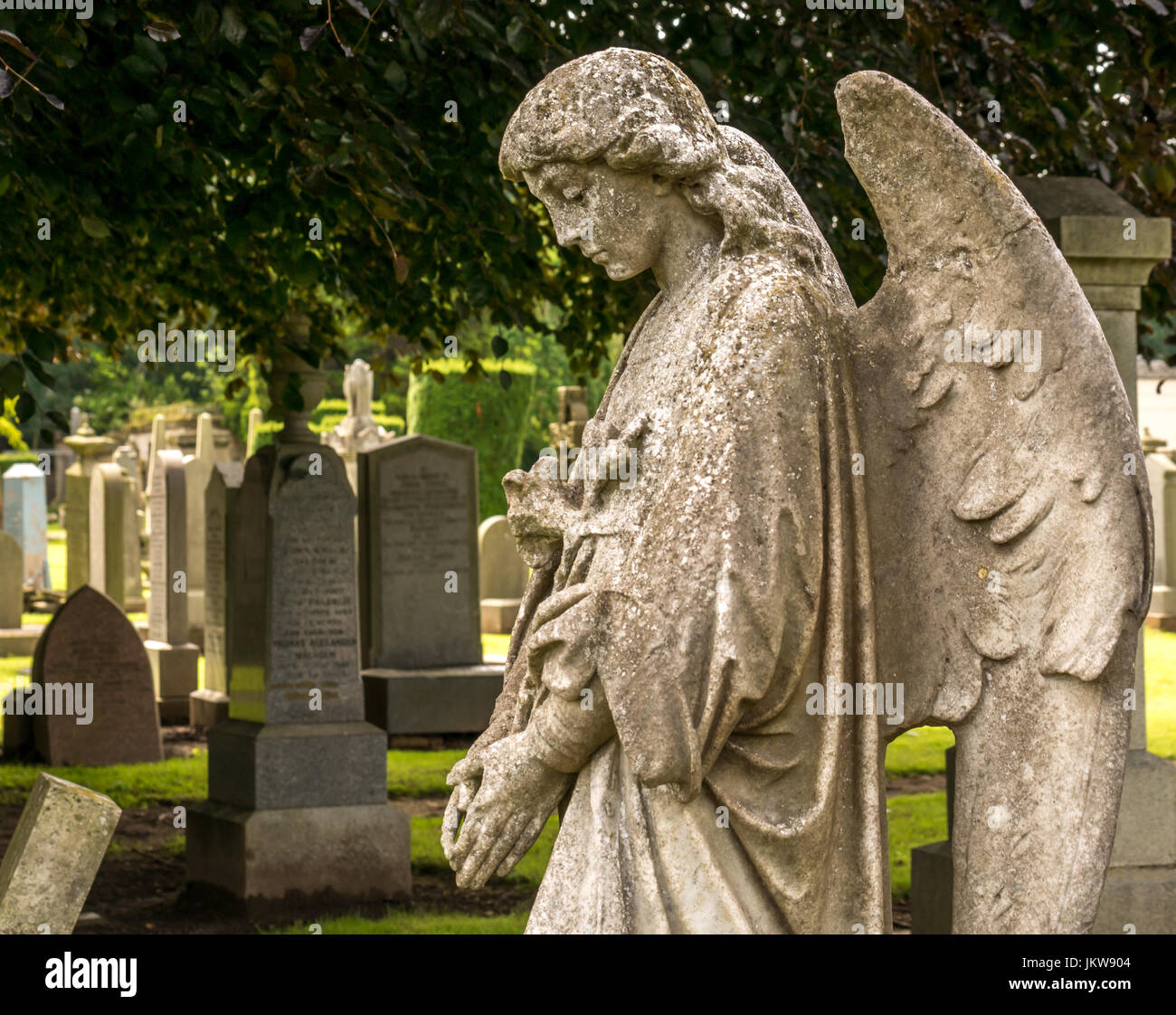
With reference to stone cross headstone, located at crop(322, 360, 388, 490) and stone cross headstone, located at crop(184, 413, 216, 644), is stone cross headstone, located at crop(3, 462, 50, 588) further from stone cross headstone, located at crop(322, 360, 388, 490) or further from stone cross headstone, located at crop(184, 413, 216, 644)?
stone cross headstone, located at crop(184, 413, 216, 644)

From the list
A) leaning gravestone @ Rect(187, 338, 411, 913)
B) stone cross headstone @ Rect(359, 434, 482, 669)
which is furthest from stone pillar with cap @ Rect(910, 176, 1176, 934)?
stone cross headstone @ Rect(359, 434, 482, 669)

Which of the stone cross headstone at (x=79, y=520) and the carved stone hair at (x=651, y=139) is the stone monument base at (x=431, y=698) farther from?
the carved stone hair at (x=651, y=139)

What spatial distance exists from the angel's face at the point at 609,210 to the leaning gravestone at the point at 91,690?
8850mm

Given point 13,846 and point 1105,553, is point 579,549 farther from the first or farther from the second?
point 13,846

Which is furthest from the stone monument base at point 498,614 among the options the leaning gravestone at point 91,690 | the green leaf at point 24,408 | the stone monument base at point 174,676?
the green leaf at point 24,408

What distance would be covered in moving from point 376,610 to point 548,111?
10.2m

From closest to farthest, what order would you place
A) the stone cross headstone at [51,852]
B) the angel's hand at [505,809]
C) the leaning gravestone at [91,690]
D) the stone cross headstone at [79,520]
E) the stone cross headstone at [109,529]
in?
1. the angel's hand at [505,809]
2. the stone cross headstone at [51,852]
3. the leaning gravestone at [91,690]
4. the stone cross headstone at [109,529]
5. the stone cross headstone at [79,520]

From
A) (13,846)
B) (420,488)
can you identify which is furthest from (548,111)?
(420,488)

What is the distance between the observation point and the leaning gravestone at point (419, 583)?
12367 mm

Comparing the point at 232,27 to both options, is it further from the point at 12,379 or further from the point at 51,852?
the point at 51,852

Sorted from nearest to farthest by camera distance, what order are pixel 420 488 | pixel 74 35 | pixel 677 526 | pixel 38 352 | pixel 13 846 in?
pixel 677 526 < pixel 13 846 < pixel 74 35 < pixel 38 352 < pixel 420 488

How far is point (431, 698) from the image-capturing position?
40.8ft

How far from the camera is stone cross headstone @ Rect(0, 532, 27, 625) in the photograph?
17.0 m

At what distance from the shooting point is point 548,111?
2527 millimetres
